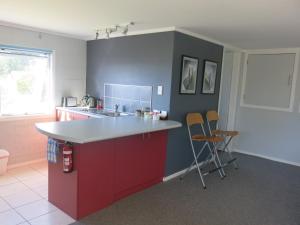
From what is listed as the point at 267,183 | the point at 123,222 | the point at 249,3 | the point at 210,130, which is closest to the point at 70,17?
the point at 249,3

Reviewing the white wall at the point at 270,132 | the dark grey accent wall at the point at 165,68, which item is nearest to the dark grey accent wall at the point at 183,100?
the dark grey accent wall at the point at 165,68

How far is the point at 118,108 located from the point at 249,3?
237cm

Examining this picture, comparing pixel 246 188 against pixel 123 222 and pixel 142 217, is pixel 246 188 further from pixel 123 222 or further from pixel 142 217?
pixel 123 222

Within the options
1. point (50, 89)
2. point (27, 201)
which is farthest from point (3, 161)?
point (50, 89)

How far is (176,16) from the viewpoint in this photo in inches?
103

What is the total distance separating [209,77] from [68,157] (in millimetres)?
2430

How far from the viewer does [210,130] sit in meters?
4.09

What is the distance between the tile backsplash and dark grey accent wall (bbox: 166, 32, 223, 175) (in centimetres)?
38

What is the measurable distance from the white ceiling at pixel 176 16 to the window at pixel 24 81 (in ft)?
1.52

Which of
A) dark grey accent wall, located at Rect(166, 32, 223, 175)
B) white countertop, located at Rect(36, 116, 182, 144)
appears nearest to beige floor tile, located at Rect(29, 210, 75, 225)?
white countertop, located at Rect(36, 116, 182, 144)

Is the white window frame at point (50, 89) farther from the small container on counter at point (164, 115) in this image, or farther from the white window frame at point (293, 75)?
the white window frame at point (293, 75)

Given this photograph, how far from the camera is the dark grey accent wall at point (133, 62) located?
126 inches

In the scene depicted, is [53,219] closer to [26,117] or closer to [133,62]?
[26,117]

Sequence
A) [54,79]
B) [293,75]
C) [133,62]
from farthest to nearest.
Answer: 1. [293,75]
2. [54,79]
3. [133,62]
